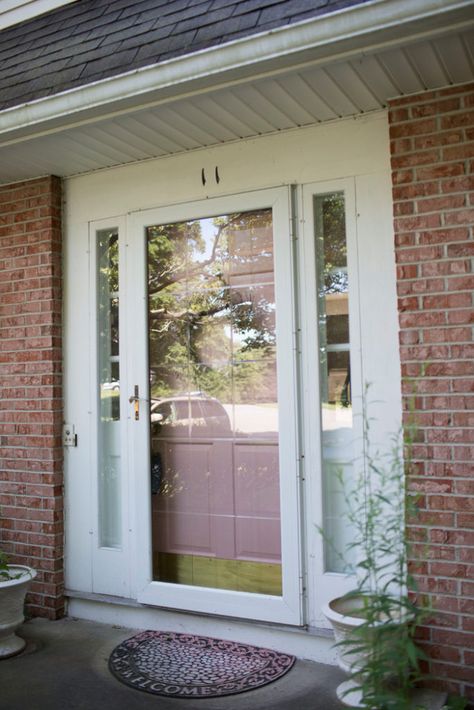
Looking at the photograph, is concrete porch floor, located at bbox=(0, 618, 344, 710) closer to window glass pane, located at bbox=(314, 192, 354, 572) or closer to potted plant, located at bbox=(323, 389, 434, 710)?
potted plant, located at bbox=(323, 389, 434, 710)

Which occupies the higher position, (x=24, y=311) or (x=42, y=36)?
(x=42, y=36)

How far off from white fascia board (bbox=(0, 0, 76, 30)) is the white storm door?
1.50 metres

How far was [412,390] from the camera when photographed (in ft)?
10.2

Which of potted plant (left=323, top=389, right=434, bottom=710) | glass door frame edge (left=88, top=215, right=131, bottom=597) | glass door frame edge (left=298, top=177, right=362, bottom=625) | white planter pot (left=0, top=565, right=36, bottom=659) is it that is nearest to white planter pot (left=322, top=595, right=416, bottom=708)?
potted plant (left=323, top=389, right=434, bottom=710)

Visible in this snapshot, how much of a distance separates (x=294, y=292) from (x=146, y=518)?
1.59 metres

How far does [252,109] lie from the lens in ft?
10.9

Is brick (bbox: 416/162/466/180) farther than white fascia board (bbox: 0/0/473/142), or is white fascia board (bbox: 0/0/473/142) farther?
brick (bbox: 416/162/466/180)

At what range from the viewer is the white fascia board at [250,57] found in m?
2.46

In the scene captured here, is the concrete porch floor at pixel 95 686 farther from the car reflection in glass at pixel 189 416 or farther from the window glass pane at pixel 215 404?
the car reflection in glass at pixel 189 416

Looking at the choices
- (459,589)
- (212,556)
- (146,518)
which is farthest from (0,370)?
(459,589)

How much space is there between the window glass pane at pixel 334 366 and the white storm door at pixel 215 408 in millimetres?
167

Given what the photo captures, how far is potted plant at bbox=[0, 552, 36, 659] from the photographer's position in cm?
362

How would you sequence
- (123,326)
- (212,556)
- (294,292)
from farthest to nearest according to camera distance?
(123,326) < (212,556) < (294,292)

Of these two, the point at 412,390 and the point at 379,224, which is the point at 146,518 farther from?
the point at 379,224
